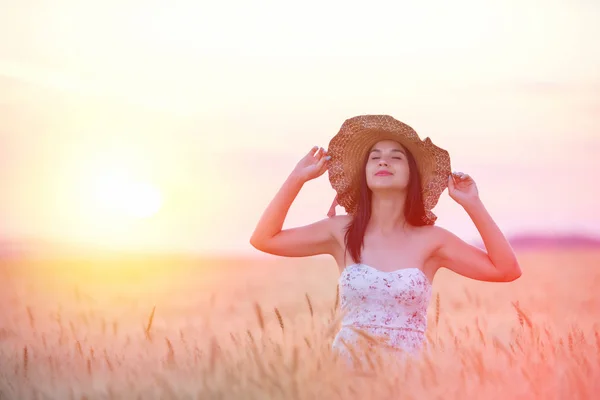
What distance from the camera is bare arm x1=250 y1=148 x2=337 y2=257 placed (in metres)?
5.92

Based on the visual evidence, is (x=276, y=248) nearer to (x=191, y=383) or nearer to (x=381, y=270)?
(x=381, y=270)

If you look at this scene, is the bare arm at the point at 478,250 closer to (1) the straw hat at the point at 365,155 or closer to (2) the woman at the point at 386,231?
(2) the woman at the point at 386,231

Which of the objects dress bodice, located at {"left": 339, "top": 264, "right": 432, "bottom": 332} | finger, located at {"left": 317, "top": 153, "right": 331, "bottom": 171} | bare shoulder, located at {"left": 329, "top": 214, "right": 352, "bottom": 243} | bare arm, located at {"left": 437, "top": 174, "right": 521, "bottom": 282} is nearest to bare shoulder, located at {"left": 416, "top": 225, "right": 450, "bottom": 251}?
bare arm, located at {"left": 437, "top": 174, "right": 521, "bottom": 282}

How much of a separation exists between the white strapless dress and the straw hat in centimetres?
54

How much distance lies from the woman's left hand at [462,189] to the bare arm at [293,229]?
781mm

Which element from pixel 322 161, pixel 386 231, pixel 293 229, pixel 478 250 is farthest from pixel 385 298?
pixel 322 161

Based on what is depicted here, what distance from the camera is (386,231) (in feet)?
19.1

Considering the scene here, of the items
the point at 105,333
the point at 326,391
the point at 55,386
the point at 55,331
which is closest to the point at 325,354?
the point at 326,391

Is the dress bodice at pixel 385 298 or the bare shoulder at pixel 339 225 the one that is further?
the bare shoulder at pixel 339 225

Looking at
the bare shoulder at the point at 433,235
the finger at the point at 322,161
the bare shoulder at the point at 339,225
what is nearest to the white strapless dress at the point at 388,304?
the bare shoulder at the point at 433,235

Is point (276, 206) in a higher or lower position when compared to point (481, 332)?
higher

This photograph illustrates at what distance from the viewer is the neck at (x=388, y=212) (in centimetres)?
585

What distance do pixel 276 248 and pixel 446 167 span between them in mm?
1167

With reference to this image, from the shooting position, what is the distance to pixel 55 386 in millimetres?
3658
